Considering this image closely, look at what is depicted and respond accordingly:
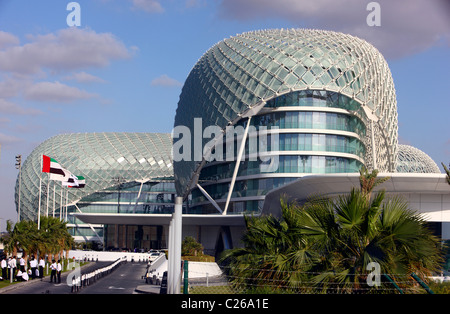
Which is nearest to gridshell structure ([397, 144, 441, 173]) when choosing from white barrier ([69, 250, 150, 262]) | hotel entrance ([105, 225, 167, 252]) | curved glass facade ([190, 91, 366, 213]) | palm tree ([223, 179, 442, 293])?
hotel entrance ([105, 225, 167, 252])

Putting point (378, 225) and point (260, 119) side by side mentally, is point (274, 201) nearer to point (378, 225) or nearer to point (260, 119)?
point (260, 119)

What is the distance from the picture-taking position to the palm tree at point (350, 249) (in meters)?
15.5

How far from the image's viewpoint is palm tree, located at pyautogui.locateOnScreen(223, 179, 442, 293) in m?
15.5

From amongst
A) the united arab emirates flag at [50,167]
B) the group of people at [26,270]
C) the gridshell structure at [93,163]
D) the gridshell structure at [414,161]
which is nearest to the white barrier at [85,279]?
the group of people at [26,270]

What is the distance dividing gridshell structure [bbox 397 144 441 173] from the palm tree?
125 m

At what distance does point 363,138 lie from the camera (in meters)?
75.9

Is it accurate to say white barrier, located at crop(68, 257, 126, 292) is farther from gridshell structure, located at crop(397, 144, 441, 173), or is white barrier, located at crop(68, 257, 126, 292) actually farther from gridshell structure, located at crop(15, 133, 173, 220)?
gridshell structure, located at crop(397, 144, 441, 173)

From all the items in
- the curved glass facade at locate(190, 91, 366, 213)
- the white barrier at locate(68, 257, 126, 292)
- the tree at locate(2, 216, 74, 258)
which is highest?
the curved glass facade at locate(190, 91, 366, 213)

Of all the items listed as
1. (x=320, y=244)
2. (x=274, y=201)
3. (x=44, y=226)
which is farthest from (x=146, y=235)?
(x=320, y=244)

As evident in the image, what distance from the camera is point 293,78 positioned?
7075cm

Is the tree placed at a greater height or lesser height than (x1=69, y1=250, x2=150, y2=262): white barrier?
greater

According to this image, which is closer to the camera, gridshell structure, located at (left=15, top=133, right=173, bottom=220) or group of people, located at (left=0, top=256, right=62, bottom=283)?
group of people, located at (left=0, top=256, right=62, bottom=283)

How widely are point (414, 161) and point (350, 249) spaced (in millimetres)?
134058

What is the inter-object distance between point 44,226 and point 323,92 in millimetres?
34908
